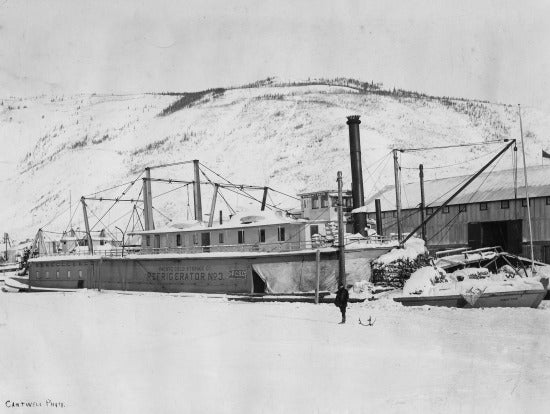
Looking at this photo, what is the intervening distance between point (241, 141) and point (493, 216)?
250 feet

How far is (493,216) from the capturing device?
3866 cm

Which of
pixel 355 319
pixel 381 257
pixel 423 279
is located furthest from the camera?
pixel 381 257

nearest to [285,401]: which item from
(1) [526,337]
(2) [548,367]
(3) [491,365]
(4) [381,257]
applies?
(3) [491,365]

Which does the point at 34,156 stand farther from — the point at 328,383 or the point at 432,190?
the point at 328,383

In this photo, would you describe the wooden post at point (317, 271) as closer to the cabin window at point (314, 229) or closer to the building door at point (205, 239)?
the cabin window at point (314, 229)

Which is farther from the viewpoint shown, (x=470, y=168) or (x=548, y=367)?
(x=470, y=168)

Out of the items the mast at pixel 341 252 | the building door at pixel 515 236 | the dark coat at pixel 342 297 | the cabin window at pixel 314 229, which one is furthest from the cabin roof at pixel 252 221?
the building door at pixel 515 236

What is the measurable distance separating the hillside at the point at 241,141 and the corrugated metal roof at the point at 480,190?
29318 mm

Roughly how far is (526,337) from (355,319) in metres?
6.34

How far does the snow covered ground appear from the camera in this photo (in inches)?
390

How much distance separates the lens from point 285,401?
996cm

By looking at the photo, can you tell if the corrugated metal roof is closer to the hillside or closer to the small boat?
the small boat

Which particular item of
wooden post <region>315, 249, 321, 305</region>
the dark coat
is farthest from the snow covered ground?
wooden post <region>315, 249, 321, 305</region>

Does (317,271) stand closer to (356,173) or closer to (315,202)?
(356,173)
